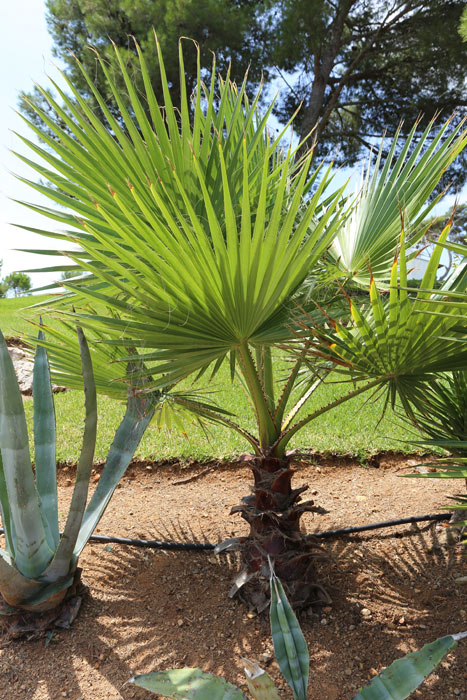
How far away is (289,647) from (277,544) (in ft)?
2.21

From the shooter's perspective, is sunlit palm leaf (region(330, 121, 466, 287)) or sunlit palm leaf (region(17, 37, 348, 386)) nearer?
sunlit palm leaf (region(17, 37, 348, 386))

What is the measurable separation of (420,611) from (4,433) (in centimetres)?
157

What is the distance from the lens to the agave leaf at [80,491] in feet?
5.18

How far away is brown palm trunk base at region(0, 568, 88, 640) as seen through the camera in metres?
1.63

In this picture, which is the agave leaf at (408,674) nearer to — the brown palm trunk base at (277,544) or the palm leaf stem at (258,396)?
the brown palm trunk base at (277,544)

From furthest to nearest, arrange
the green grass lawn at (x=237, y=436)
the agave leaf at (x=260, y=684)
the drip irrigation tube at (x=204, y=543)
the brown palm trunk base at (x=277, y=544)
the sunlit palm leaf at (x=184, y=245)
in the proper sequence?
the green grass lawn at (x=237, y=436), the drip irrigation tube at (x=204, y=543), the brown palm trunk base at (x=277, y=544), the sunlit palm leaf at (x=184, y=245), the agave leaf at (x=260, y=684)

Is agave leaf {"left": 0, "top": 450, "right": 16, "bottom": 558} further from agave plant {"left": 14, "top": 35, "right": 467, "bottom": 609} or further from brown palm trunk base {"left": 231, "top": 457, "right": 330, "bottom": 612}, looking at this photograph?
brown palm trunk base {"left": 231, "top": 457, "right": 330, "bottom": 612}

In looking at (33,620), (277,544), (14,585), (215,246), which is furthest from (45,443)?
(215,246)

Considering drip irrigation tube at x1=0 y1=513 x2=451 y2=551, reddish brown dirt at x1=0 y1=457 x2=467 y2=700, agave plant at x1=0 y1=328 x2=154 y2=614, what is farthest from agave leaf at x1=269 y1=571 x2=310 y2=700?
drip irrigation tube at x1=0 y1=513 x2=451 y2=551

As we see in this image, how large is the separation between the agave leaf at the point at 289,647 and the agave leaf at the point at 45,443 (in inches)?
38.7

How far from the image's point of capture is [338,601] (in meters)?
1.82

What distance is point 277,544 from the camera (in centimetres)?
172

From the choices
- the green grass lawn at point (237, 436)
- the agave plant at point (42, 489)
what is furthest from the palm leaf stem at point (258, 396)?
the green grass lawn at point (237, 436)

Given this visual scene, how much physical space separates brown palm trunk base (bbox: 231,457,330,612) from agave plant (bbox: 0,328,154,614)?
1.63 ft
